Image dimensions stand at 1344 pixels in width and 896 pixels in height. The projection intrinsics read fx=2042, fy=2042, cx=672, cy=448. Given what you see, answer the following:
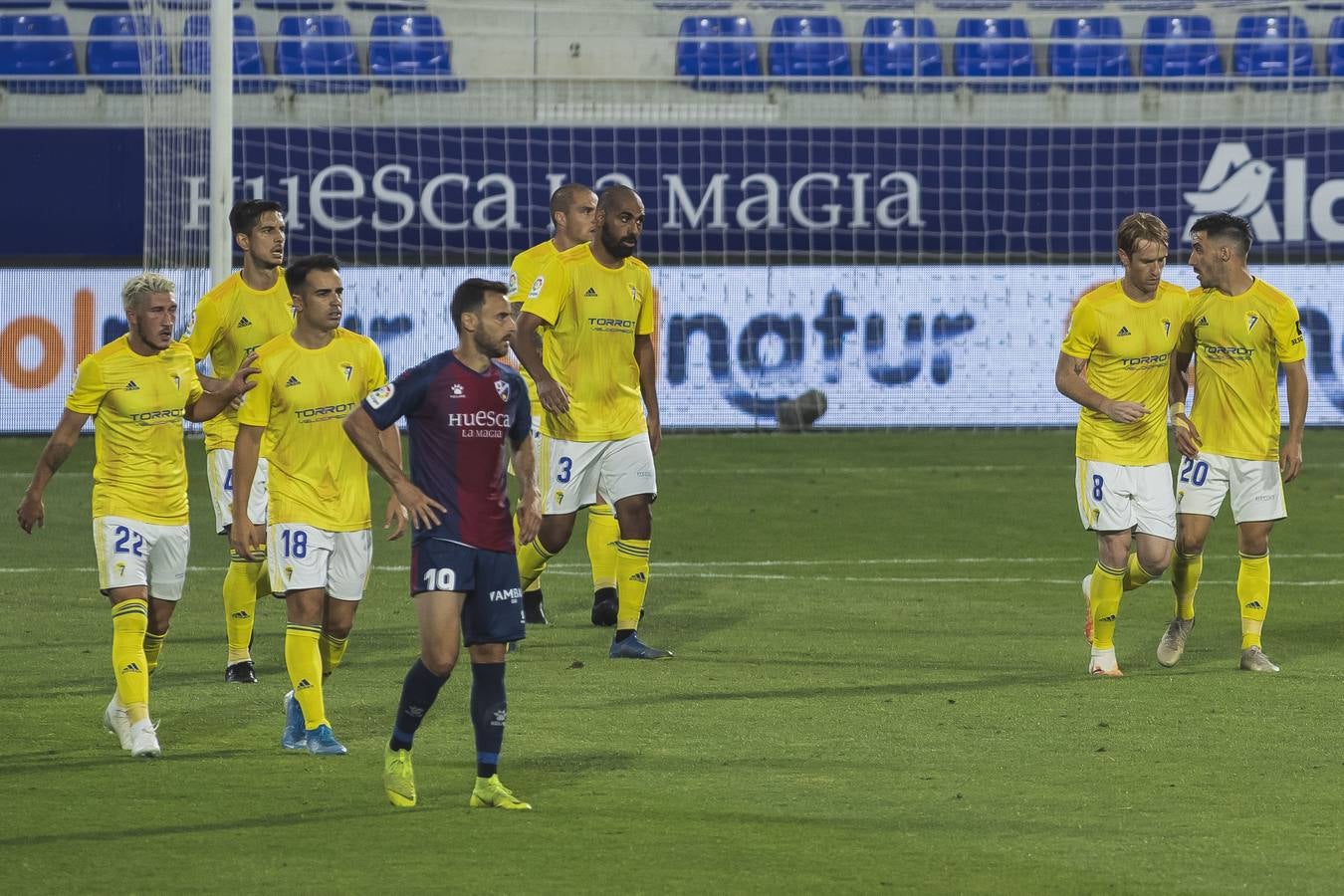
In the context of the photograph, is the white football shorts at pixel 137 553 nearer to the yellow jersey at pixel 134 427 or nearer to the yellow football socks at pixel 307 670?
the yellow jersey at pixel 134 427

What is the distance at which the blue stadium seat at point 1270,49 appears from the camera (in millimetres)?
24750

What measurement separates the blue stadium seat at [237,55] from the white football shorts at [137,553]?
1105 cm

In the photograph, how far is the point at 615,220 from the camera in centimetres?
923

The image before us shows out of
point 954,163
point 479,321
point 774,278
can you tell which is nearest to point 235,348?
point 479,321

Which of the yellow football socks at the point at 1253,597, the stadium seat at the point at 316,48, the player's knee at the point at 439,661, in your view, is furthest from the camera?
the stadium seat at the point at 316,48

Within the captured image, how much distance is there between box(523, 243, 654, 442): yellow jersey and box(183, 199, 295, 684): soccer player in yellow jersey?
126 cm

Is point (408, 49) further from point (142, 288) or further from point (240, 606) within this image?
point (142, 288)

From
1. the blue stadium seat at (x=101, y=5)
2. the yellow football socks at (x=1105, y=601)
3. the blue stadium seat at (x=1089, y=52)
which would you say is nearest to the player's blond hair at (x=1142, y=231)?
the yellow football socks at (x=1105, y=601)

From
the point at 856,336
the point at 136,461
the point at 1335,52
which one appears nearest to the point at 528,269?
the point at 136,461

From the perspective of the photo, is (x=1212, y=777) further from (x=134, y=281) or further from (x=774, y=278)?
(x=774, y=278)

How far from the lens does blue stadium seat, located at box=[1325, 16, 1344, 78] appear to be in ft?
80.0

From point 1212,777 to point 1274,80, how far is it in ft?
56.4

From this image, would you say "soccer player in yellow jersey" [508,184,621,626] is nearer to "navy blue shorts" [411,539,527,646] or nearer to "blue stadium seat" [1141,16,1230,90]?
"navy blue shorts" [411,539,527,646]

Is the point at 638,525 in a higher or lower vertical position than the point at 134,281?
lower
